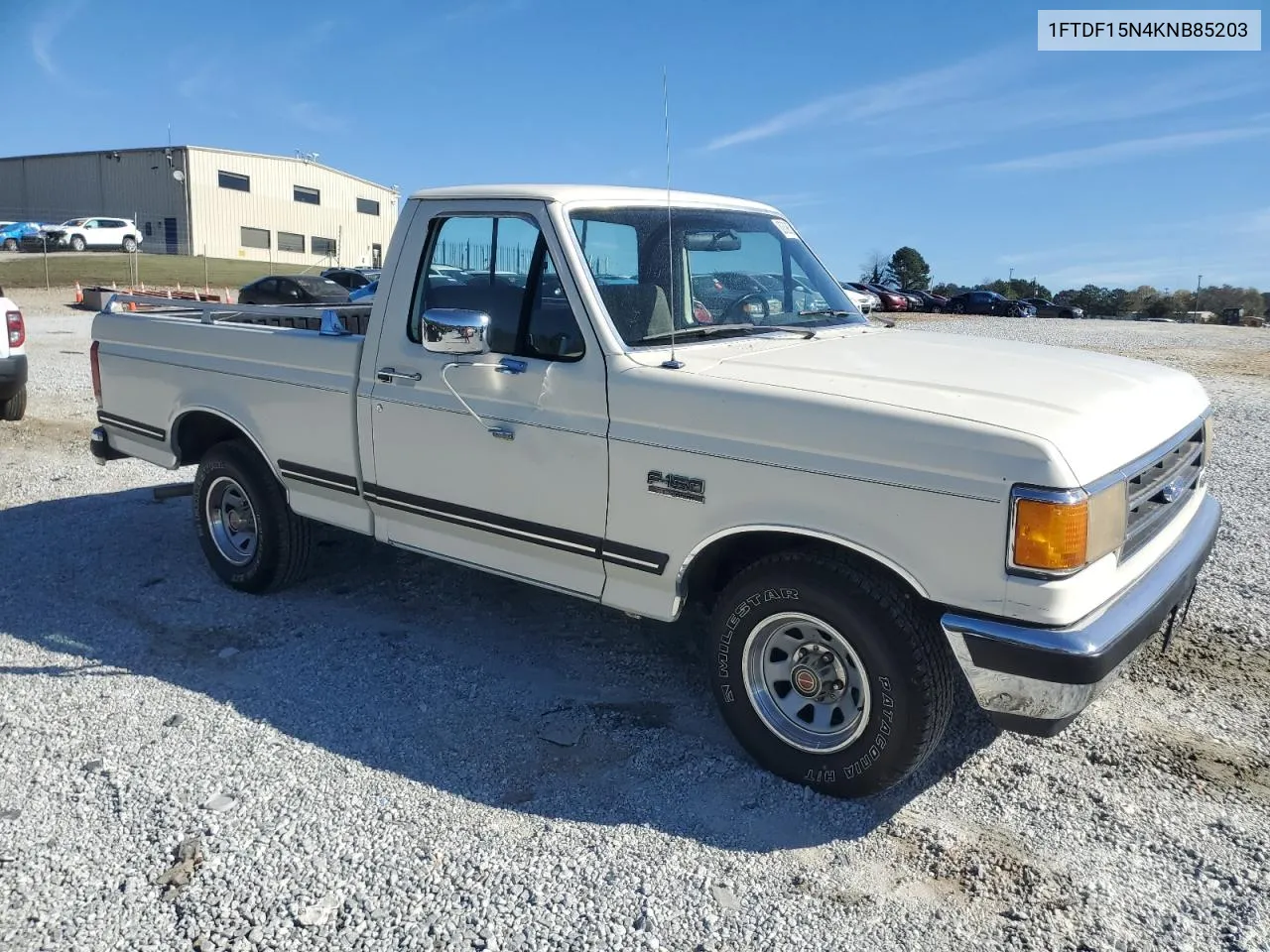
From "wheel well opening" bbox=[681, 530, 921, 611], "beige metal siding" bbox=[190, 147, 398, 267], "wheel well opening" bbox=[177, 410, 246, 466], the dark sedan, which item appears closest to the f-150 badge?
"wheel well opening" bbox=[681, 530, 921, 611]

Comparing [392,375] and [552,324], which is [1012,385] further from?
[392,375]

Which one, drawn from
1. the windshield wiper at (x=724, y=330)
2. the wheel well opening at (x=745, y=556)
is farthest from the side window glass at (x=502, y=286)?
the wheel well opening at (x=745, y=556)

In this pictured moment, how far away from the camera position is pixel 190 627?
5.02 m

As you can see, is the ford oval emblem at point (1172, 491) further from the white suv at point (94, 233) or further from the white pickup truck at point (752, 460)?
the white suv at point (94, 233)

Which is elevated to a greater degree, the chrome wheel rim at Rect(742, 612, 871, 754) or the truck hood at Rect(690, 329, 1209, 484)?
the truck hood at Rect(690, 329, 1209, 484)

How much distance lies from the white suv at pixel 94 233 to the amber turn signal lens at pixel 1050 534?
49539mm

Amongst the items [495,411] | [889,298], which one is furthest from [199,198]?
[495,411]

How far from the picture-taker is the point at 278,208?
6419 cm

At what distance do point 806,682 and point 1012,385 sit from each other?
127cm

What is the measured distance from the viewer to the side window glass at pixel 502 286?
13.0 feet

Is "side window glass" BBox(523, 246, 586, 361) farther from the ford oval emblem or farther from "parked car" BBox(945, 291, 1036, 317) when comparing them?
"parked car" BBox(945, 291, 1036, 317)

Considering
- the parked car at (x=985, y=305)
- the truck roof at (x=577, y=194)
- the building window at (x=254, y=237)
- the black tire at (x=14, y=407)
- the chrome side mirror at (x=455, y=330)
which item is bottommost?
the black tire at (x=14, y=407)

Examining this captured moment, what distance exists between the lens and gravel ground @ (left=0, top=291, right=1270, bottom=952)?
9.51ft

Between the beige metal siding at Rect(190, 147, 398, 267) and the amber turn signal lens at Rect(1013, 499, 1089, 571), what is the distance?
54843 mm
